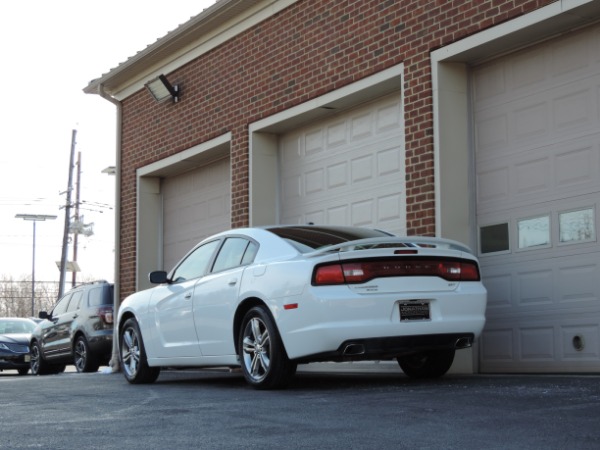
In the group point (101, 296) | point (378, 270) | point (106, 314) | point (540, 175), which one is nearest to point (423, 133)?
point (540, 175)

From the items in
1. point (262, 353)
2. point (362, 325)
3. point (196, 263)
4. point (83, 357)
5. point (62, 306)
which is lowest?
point (83, 357)

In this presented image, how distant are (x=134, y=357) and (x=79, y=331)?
8.07m

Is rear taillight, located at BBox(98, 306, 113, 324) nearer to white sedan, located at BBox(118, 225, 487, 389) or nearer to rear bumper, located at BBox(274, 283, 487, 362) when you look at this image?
white sedan, located at BBox(118, 225, 487, 389)

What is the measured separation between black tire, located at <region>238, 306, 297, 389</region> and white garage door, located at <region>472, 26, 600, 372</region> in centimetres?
291

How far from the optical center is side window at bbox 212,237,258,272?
30.2 ft

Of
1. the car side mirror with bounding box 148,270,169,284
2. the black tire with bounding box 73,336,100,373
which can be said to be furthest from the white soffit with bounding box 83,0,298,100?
the car side mirror with bounding box 148,270,169,284

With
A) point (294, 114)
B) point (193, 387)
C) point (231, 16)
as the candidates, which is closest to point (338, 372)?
point (193, 387)

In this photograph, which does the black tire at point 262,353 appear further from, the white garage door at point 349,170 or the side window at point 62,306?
the side window at point 62,306

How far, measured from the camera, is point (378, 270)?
8008mm

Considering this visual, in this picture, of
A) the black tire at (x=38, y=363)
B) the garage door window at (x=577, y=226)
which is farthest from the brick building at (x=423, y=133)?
the black tire at (x=38, y=363)

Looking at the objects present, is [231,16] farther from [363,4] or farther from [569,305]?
[569,305]

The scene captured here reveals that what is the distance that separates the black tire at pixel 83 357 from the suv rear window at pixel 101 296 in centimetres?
70

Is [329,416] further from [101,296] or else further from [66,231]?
[66,231]

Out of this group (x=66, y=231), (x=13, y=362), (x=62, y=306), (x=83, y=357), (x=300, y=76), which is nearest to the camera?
(x=300, y=76)
